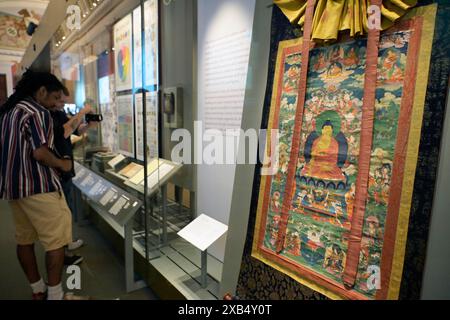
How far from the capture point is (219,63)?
213 cm

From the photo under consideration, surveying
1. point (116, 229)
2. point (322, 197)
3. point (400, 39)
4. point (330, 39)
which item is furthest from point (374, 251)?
point (116, 229)

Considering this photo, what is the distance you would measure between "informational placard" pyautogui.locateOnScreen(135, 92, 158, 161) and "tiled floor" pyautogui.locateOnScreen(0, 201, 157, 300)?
1.05 m

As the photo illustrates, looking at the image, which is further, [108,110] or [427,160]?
[108,110]

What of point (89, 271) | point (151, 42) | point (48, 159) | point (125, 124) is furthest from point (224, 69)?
point (89, 271)

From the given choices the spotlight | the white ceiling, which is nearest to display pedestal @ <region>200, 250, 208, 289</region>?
the white ceiling

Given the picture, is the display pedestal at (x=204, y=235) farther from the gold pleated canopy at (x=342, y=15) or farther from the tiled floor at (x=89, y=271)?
the gold pleated canopy at (x=342, y=15)

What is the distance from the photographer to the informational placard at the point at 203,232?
1752mm

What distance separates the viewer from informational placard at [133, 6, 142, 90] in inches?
89.1

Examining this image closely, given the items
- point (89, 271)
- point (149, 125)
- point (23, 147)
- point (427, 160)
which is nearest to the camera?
point (427, 160)

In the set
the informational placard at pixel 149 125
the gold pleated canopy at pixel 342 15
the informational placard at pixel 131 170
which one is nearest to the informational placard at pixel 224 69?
the informational placard at pixel 149 125

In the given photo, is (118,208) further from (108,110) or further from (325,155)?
(325,155)

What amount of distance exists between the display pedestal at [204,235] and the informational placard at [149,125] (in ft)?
2.79

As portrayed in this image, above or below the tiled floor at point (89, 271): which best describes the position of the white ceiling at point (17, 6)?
above

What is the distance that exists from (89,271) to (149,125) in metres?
1.39
